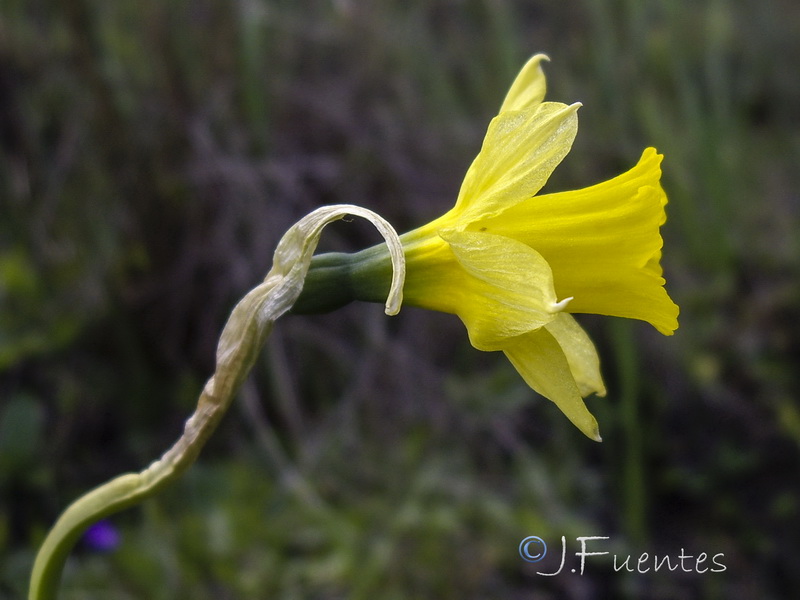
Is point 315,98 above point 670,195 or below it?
above

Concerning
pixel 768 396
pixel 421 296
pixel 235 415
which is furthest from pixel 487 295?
pixel 768 396

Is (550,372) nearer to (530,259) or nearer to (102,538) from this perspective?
(530,259)

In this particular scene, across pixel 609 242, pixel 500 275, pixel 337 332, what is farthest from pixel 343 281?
pixel 337 332

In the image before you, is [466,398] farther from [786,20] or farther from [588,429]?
[786,20]

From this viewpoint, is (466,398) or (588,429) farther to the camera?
(466,398)

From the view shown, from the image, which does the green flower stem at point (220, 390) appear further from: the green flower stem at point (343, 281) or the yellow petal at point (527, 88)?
the yellow petal at point (527, 88)

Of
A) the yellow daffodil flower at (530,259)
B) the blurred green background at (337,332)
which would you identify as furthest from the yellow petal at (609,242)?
the blurred green background at (337,332)

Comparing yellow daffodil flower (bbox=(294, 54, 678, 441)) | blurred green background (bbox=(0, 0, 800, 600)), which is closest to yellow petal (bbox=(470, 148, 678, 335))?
yellow daffodil flower (bbox=(294, 54, 678, 441))
